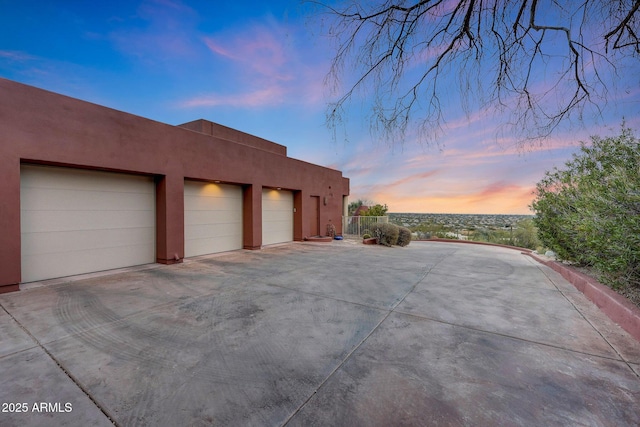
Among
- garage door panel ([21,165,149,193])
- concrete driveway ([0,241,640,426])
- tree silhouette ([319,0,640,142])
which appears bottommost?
concrete driveway ([0,241,640,426])

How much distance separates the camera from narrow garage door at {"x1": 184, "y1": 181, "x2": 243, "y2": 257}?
7.98 m

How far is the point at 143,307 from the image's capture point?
376 centimetres

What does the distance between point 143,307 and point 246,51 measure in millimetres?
4465

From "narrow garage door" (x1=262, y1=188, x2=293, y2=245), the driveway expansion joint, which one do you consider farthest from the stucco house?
the driveway expansion joint

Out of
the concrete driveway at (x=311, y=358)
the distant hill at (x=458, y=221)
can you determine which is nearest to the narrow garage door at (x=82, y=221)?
the concrete driveway at (x=311, y=358)

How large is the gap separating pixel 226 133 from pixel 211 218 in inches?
142

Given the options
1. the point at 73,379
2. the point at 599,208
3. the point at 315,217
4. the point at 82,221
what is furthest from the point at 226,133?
the point at 599,208

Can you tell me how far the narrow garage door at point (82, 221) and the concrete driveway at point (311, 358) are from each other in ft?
3.23

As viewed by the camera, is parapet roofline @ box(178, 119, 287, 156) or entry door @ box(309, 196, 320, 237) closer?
parapet roofline @ box(178, 119, 287, 156)

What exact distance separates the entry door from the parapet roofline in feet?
10.5

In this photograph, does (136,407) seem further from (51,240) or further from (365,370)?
(51,240)

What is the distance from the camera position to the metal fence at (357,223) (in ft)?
48.5

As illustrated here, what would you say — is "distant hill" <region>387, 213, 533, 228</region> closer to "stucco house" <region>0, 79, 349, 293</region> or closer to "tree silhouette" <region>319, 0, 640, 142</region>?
"tree silhouette" <region>319, 0, 640, 142</region>

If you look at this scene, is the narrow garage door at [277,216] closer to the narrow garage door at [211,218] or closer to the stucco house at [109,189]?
the stucco house at [109,189]
